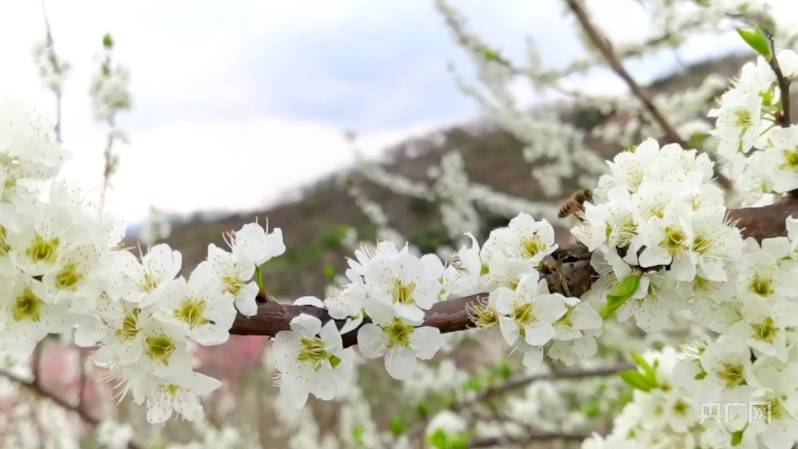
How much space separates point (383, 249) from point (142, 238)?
343 cm

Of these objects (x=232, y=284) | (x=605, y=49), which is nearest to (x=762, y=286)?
(x=232, y=284)

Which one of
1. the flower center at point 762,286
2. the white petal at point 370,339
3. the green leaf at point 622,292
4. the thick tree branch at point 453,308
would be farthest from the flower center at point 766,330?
the white petal at point 370,339

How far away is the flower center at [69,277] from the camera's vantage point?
3.05 feet

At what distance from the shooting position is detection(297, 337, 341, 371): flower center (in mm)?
999

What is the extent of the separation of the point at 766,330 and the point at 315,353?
2.20 feet

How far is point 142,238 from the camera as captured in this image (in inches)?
163

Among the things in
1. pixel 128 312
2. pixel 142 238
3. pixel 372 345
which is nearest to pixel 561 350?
pixel 372 345

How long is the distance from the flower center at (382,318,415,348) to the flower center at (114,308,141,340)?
1.08 feet

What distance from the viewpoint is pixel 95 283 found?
0.94m

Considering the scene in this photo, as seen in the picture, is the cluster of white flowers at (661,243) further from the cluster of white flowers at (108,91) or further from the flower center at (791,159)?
the cluster of white flowers at (108,91)

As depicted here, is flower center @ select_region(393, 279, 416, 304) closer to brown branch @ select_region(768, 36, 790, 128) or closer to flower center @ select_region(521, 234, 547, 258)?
flower center @ select_region(521, 234, 547, 258)

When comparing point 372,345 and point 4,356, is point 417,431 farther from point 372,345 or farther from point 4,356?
point 372,345

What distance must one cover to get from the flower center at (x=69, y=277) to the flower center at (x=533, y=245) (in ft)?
1.97

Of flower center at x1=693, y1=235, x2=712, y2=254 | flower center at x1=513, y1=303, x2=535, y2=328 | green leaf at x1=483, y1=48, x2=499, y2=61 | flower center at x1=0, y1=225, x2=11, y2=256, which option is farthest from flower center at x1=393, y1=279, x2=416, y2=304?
green leaf at x1=483, y1=48, x2=499, y2=61
